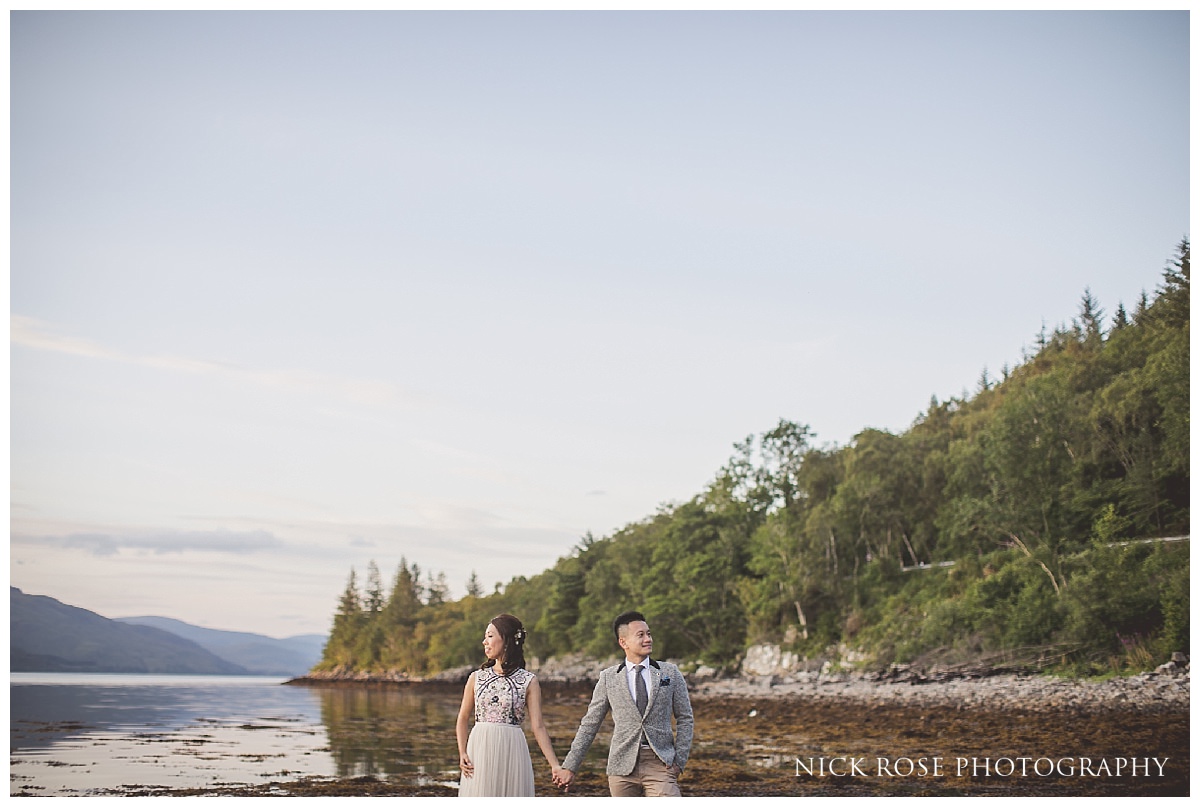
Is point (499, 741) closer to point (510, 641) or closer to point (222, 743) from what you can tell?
point (510, 641)

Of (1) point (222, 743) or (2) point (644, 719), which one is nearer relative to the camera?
(2) point (644, 719)

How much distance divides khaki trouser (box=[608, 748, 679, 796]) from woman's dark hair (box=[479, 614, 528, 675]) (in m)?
0.72

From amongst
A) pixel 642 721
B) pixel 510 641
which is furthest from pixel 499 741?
pixel 642 721

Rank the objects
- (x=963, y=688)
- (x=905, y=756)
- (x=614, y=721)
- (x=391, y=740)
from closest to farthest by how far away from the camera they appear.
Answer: (x=614, y=721) → (x=905, y=756) → (x=391, y=740) → (x=963, y=688)

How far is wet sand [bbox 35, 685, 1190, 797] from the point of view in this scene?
415 inches

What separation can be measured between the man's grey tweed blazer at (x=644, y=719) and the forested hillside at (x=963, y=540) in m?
16.7

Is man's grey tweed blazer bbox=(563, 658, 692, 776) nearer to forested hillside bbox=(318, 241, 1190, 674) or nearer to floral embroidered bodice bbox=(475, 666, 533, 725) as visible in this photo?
floral embroidered bodice bbox=(475, 666, 533, 725)

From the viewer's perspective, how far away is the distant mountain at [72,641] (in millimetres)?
19473

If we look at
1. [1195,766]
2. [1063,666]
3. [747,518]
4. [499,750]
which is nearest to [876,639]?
[1063,666]

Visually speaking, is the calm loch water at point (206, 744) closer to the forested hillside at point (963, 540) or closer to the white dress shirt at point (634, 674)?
the white dress shirt at point (634, 674)

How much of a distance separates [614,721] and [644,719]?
141mm

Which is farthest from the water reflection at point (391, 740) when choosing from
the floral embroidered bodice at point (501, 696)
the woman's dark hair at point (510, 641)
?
the woman's dark hair at point (510, 641)

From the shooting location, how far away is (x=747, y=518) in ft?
118

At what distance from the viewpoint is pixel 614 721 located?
4750 millimetres
